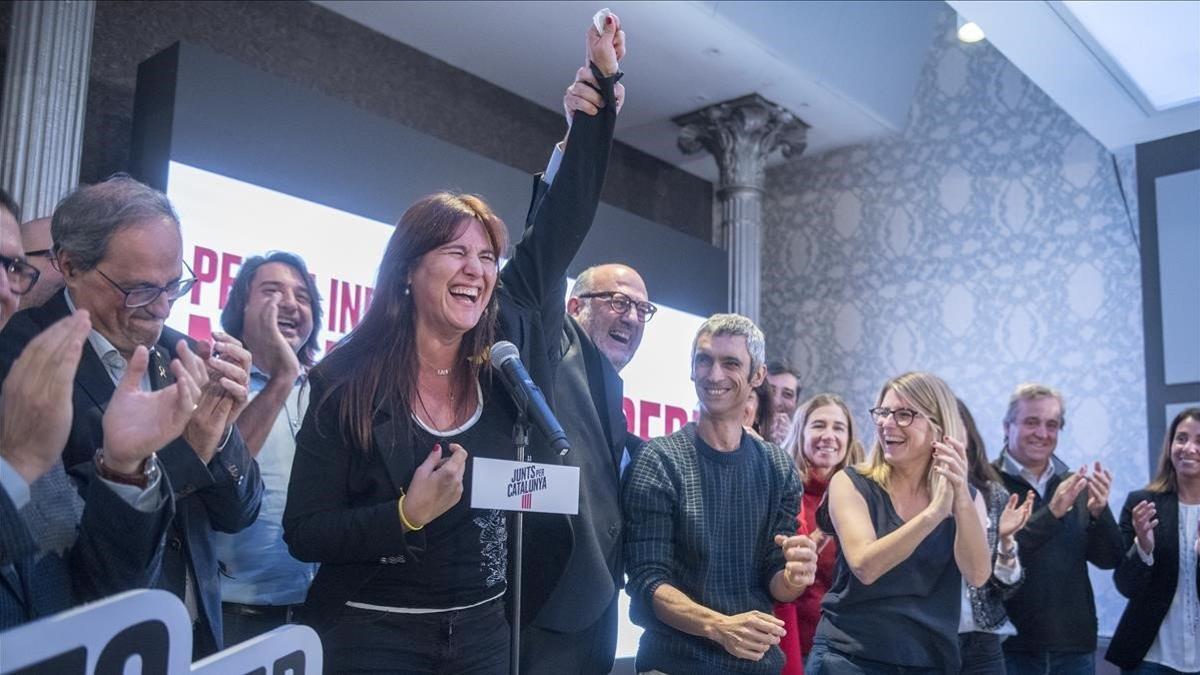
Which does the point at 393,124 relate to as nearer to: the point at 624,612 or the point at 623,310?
the point at 623,310

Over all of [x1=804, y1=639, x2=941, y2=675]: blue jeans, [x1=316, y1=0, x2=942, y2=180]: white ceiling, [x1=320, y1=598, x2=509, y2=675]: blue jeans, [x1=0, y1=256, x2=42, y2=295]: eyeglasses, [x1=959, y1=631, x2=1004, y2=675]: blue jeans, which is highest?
[x1=316, y1=0, x2=942, y2=180]: white ceiling

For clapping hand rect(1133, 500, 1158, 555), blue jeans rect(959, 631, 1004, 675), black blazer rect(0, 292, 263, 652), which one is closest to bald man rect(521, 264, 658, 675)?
black blazer rect(0, 292, 263, 652)

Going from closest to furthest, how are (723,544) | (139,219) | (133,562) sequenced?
(133,562) → (139,219) → (723,544)

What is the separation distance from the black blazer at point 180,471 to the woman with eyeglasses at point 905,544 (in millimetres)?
1331

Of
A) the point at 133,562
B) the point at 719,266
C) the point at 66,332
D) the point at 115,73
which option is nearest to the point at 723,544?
the point at 133,562

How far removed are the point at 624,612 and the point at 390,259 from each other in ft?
11.9

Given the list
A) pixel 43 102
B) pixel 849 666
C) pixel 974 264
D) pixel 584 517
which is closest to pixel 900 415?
pixel 849 666

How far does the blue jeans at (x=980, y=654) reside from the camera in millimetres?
2740

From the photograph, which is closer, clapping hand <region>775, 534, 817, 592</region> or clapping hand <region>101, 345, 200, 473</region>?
clapping hand <region>101, 345, 200, 473</region>

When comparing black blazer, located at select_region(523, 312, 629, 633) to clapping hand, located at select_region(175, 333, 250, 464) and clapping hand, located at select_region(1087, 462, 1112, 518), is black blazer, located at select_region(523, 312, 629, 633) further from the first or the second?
clapping hand, located at select_region(1087, 462, 1112, 518)

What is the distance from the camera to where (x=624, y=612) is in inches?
196

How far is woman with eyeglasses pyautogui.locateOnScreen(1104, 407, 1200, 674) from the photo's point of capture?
10.9ft

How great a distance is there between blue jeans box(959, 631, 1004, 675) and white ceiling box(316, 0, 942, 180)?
9.86 feet

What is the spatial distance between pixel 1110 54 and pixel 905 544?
2921 mm
